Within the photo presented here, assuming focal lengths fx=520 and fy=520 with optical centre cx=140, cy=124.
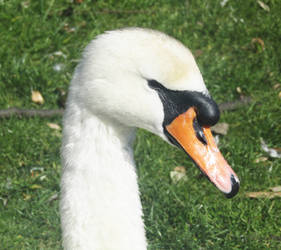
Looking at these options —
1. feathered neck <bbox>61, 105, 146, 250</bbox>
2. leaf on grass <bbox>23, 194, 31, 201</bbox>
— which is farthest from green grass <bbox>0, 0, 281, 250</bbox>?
feathered neck <bbox>61, 105, 146, 250</bbox>

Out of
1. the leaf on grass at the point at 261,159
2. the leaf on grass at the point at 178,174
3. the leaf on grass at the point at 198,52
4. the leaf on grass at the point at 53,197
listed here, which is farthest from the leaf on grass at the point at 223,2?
the leaf on grass at the point at 53,197

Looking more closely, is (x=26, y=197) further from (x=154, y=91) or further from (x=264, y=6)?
(x=264, y=6)

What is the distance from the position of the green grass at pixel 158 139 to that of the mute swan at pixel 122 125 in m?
1.09

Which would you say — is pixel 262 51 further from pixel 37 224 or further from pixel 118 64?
pixel 118 64

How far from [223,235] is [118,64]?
66.8 inches

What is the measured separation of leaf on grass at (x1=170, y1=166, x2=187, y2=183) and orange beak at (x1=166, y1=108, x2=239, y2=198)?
1.49 metres

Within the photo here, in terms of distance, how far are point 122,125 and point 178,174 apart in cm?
152

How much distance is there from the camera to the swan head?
2.04 m

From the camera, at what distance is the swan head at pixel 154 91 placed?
204cm

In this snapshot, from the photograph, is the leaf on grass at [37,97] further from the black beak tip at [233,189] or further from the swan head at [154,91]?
the black beak tip at [233,189]

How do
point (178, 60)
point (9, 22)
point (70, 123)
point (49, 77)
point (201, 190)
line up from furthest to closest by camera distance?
point (9, 22) → point (49, 77) → point (201, 190) → point (70, 123) → point (178, 60)

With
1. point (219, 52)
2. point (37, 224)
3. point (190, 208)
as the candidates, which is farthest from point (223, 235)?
point (219, 52)

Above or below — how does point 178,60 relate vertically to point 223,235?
above

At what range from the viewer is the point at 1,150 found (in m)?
3.73
